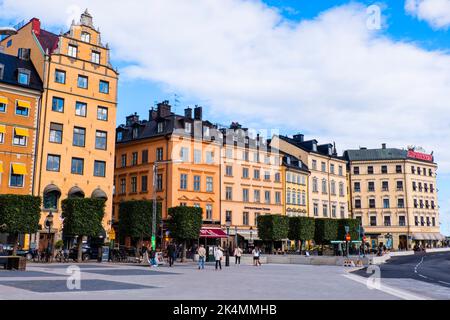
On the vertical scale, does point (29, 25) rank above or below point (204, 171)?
above

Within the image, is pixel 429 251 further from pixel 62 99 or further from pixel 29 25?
pixel 29 25

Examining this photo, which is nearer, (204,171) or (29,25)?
(29,25)

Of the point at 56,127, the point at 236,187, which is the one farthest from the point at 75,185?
the point at 236,187

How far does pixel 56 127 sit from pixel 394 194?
69565 millimetres

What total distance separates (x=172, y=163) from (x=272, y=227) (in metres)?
14.6

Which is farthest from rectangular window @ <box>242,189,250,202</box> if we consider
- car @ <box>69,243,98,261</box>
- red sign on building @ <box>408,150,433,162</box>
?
red sign on building @ <box>408,150,433,162</box>

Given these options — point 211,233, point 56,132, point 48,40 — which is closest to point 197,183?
point 211,233

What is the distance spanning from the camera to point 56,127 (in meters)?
47.9

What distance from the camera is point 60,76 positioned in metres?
48.8

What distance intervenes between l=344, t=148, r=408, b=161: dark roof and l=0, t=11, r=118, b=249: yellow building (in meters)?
59.8

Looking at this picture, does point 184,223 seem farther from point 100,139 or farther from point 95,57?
point 95,57

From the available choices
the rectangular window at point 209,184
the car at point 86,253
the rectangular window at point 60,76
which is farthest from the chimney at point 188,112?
the car at point 86,253
